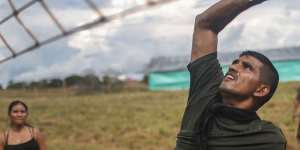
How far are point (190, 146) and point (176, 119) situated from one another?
1384 centimetres

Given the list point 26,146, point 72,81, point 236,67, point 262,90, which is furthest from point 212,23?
point 72,81

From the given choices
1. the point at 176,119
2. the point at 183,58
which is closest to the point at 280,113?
the point at 176,119

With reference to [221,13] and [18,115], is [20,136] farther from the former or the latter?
[221,13]

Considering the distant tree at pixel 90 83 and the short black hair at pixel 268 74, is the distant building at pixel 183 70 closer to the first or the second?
the distant tree at pixel 90 83

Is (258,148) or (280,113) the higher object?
(258,148)

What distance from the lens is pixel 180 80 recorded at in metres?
27.1

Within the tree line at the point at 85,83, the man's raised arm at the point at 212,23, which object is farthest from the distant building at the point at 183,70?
the man's raised arm at the point at 212,23

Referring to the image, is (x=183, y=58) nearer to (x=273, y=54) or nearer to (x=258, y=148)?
(x=273, y=54)

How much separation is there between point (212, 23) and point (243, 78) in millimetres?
255

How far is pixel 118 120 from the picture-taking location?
1691cm

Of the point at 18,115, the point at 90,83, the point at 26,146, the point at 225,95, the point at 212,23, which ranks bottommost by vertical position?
the point at 90,83

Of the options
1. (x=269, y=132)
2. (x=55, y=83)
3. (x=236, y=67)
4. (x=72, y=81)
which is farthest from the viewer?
(x=72, y=81)

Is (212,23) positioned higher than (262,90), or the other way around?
(212,23)

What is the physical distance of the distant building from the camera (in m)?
25.5
